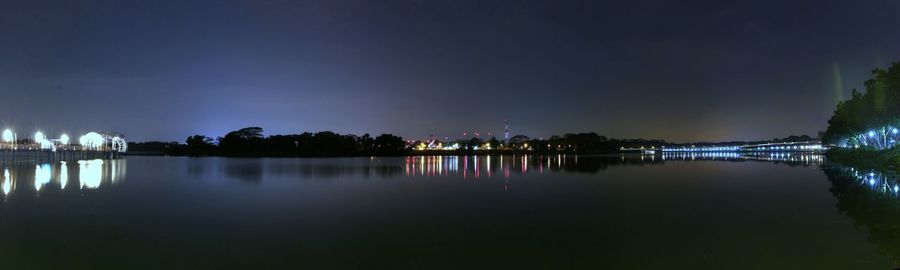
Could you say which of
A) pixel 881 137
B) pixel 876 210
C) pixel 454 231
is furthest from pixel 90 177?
pixel 881 137

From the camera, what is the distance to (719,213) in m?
13.3

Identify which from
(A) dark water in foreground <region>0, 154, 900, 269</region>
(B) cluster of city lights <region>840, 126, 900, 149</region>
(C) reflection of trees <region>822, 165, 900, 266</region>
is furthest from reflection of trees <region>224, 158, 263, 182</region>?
(B) cluster of city lights <region>840, 126, 900, 149</region>

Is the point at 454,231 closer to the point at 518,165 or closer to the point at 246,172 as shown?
the point at 246,172

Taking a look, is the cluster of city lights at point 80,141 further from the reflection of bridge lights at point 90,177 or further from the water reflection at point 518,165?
the water reflection at point 518,165

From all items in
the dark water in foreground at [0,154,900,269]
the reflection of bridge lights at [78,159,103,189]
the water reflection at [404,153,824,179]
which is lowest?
the dark water in foreground at [0,154,900,269]

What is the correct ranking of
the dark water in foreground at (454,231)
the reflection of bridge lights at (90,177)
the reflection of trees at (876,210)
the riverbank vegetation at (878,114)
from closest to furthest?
the dark water in foreground at (454,231)
the reflection of trees at (876,210)
the reflection of bridge lights at (90,177)
the riverbank vegetation at (878,114)

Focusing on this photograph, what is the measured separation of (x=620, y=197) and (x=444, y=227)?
8.60 metres

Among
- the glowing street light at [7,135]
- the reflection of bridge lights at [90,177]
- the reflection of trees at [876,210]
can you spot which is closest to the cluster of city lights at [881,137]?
the reflection of trees at [876,210]

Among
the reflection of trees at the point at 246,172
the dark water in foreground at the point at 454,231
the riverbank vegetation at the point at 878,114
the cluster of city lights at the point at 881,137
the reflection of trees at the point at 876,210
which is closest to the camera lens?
the dark water in foreground at the point at 454,231

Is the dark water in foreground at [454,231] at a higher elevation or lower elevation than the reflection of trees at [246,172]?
lower

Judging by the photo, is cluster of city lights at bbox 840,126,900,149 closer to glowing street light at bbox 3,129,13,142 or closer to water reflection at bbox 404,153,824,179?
water reflection at bbox 404,153,824,179

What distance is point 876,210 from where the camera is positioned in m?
13.0

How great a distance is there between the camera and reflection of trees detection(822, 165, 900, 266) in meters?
9.00

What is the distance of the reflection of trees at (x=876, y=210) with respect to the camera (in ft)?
29.5
